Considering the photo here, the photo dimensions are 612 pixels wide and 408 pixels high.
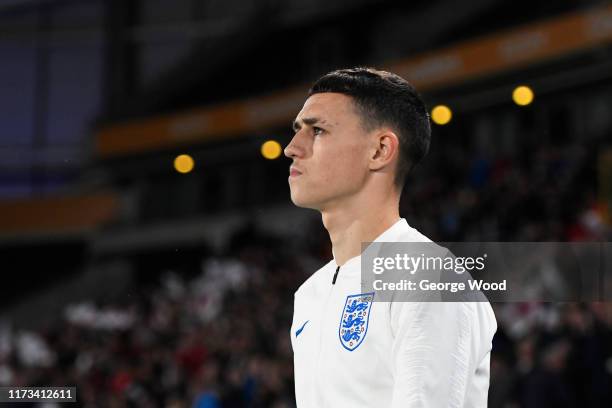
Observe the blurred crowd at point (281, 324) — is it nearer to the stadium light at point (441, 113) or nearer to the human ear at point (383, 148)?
the stadium light at point (441, 113)

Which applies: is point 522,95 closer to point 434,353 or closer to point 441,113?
point 441,113

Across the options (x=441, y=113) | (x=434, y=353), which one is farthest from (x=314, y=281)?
(x=441, y=113)

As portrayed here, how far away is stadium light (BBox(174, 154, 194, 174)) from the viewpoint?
27844mm

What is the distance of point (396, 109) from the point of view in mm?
2779

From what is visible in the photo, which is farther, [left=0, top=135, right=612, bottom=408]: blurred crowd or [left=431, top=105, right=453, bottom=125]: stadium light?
[left=431, top=105, right=453, bottom=125]: stadium light

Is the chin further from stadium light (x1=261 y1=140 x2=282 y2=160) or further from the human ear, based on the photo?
stadium light (x1=261 y1=140 x2=282 y2=160)

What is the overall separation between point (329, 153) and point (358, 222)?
7.8 inches

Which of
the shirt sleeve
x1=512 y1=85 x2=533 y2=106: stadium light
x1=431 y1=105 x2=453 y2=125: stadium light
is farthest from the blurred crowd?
the shirt sleeve

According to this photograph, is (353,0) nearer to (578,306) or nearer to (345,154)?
(578,306)

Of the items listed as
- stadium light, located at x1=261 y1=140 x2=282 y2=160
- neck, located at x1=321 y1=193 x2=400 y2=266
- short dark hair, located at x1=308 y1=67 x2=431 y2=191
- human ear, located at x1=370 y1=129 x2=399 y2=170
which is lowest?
neck, located at x1=321 y1=193 x2=400 y2=266

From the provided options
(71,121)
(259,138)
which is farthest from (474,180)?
→ (71,121)

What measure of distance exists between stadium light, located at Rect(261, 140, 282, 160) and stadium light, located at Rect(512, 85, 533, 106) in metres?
5.74

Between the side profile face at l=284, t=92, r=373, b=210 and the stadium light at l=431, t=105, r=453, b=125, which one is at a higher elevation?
the stadium light at l=431, t=105, r=453, b=125

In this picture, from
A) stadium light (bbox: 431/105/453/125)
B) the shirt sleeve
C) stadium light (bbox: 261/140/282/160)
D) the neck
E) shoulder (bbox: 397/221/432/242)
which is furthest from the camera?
stadium light (bbox: 261/140/282/160)
